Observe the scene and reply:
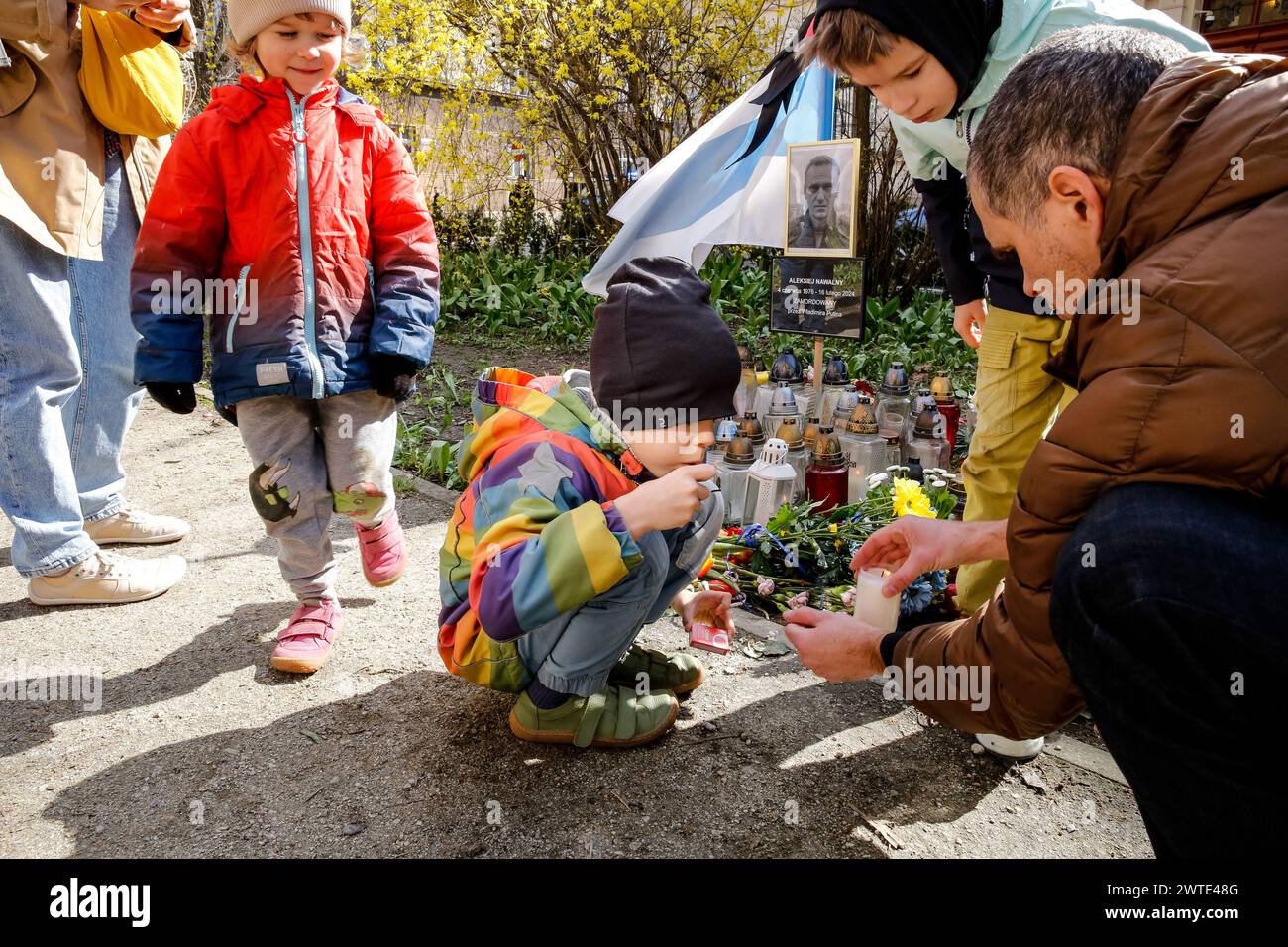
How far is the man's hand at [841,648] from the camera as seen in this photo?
6.22ft

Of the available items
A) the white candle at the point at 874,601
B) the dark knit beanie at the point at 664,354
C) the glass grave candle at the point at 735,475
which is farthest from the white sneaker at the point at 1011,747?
the glass grave candle at the point at 735,475

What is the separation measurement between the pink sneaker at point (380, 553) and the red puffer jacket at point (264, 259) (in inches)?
19.1

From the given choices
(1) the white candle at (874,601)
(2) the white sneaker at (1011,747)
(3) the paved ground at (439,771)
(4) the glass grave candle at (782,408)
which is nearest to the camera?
(3) the paved ground at (439,771)

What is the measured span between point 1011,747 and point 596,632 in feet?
3.27

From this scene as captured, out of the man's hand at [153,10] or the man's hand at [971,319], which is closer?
the man's hand at [153,10]

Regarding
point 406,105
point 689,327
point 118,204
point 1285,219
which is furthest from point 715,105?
point 1285,219

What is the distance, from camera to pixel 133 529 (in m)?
3.37

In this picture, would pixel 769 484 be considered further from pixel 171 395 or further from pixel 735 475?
pixel 171 395

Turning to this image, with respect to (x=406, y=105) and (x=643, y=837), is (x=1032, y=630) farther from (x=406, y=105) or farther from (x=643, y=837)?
(x=406, y=105)

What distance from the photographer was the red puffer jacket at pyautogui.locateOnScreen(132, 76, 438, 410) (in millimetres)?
2428

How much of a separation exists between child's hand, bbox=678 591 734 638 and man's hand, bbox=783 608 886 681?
39cm

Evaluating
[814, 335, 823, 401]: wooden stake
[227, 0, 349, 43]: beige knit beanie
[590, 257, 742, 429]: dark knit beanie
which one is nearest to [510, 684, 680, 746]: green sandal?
[590, 257, 742, 429]: dark knit beanie

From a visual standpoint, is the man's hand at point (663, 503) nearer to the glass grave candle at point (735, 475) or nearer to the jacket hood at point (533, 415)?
the jacket hood at point (533, 415)

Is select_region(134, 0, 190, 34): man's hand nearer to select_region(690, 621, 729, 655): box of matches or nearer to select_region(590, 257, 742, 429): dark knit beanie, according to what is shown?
select_region(590, 257, 742, 429): dark knit beanie
